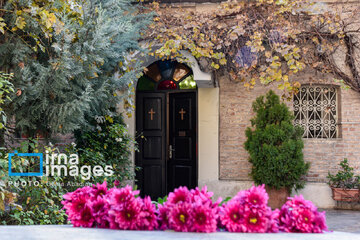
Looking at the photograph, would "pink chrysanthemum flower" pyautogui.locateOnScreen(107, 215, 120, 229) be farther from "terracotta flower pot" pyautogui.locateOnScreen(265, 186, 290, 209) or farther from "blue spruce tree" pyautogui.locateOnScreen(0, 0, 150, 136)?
"terracotta flower pot" pyautogui.locateOnScreen(265, 186, 290, 209)

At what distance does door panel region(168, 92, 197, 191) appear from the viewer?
9.02 meters

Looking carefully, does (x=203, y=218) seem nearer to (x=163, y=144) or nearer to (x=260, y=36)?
(x=260, y=36)

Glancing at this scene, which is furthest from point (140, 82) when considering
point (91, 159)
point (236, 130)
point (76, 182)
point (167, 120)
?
point (76, 182)

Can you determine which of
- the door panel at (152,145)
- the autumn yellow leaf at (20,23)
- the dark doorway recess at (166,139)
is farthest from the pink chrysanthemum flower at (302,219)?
the door panel at (152,145)

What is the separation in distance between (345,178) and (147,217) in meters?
6.70

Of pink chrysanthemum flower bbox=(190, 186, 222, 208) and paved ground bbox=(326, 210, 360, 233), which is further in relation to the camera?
paved ground bbox=(326, 210, 360, 233)

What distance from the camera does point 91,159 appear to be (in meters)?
6.32

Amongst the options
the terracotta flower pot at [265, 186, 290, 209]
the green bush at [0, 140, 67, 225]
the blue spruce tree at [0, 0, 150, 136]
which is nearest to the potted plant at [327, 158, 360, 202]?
the terracotta flower pot at [265, 186, 290, 209]

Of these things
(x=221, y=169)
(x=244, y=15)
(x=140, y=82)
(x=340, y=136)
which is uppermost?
(x=244, y=15)

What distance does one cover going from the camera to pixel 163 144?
9.11 m

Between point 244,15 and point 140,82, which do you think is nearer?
point 244,15

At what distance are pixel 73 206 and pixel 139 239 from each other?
0.62 metres

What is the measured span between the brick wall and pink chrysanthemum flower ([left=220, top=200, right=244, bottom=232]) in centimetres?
649

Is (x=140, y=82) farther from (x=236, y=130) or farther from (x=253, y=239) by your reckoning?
(x=253, y=239)
